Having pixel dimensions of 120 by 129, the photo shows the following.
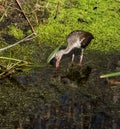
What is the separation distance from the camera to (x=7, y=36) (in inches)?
353

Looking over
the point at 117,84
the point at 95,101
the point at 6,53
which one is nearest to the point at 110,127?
the point at 95,101

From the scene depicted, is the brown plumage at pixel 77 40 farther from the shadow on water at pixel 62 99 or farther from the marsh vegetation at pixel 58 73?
the shadow on water at pixel 62 99

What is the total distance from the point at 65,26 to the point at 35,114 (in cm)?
388

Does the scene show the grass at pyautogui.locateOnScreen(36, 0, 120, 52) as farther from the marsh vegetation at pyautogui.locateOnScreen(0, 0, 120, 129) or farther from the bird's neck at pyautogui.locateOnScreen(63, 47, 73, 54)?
the bird's neck at pyautogui.locateOnScreen(63, 47, 73, 54)

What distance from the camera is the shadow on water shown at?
19.6 ft

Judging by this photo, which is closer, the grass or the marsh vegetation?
the marsh vegetation

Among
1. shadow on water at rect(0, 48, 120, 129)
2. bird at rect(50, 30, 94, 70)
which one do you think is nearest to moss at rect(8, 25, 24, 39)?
bird at rect(50, 30, 94, 70)

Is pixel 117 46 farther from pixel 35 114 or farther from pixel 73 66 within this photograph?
pixel 35 114

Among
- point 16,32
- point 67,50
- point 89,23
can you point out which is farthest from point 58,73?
point 89,23

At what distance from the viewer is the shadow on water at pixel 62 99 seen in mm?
5969

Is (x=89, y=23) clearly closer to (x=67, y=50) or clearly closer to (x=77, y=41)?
(x=77, y=41)

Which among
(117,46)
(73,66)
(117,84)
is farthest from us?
(117,46)

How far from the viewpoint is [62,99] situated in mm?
6562

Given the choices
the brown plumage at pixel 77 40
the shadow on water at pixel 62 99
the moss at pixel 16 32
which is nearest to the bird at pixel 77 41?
the brown plumage at pixel 77 40
